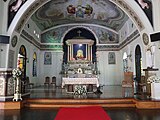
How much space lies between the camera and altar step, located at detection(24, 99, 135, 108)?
24.7ft

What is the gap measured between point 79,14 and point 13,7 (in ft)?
28.4

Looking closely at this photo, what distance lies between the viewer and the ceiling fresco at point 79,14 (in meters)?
13.9

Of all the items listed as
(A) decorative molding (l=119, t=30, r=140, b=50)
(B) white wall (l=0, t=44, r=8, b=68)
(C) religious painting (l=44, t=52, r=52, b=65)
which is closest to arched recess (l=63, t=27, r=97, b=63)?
(C) religious painting (l=44, t=52, r=52, b=65)

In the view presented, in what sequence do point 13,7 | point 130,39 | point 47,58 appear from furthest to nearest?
point 47,58 → point 130,39 → point 13,7

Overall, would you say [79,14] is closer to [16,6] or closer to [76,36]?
[76,36]

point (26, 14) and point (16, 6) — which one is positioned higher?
point (16, 6)

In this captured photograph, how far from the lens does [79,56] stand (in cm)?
1808

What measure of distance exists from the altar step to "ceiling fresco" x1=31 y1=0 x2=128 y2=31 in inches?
309

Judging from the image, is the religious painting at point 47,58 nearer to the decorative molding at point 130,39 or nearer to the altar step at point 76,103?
the decorative molding at point 130,39

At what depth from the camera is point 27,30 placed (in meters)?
14.6

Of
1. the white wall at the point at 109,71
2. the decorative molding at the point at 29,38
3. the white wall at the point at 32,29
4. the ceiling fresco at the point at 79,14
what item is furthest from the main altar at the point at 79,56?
the white wall at the point at 32,29

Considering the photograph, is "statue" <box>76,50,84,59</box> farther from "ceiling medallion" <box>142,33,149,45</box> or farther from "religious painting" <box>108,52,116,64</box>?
"ceiling medallion" <box>142,33,149,45</box>

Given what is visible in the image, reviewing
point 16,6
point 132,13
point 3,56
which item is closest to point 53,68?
point 3,56

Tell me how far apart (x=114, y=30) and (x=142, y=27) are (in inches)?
413
